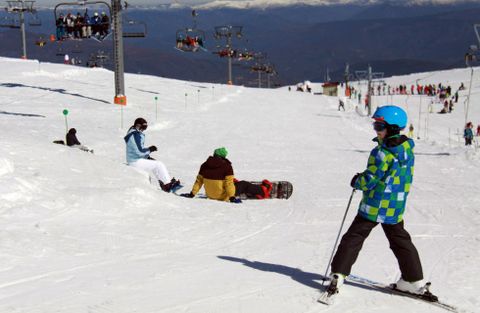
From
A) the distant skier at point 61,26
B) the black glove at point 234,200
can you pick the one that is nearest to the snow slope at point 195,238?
the black glove at point 234,200

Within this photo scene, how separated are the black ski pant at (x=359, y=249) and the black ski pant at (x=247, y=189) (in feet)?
18.2

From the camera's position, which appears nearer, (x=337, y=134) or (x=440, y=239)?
(x=440, y=239)

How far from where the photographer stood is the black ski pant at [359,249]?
16.9 feet

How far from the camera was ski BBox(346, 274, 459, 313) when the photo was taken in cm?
503

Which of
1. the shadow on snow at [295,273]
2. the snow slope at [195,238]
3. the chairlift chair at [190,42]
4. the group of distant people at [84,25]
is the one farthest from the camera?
the chairlift chair at [190,42]

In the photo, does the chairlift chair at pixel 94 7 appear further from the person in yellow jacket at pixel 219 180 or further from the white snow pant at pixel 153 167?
the person in yellow jacket at pixel 219 180

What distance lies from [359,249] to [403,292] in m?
0.52

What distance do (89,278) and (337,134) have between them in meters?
21.9

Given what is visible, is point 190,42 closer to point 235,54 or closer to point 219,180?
point 235,54

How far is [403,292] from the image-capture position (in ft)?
17.3

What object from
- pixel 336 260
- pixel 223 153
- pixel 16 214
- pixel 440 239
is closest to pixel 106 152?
pixel 223 153

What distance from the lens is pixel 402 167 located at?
5008 millimetres

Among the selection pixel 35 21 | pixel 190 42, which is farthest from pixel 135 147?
pixel 35 21

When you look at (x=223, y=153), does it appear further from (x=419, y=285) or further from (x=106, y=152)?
(x=106, y=152)
